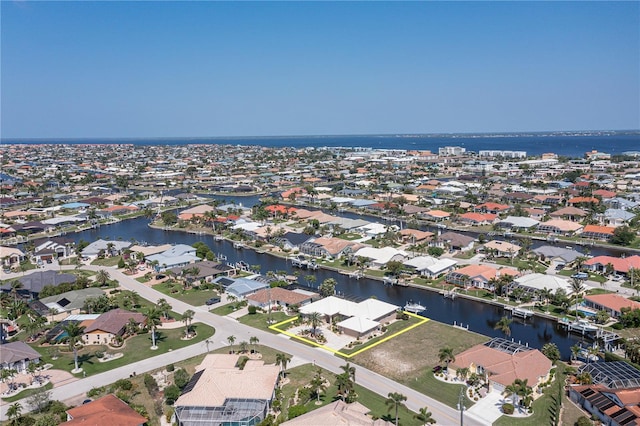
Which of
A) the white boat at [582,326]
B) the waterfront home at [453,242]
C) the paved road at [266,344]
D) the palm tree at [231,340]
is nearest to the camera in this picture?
the paved road at [266,344]

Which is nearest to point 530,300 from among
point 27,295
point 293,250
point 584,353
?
point 584,353

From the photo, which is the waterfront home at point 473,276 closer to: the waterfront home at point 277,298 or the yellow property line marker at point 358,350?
the yellow property line marker at point 358,350

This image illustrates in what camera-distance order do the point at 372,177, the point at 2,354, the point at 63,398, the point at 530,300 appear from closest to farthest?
the point at 63,398
the point at 2,354
the point at 530,300
the point at 372,177

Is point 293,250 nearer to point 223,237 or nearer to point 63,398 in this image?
point 223,237

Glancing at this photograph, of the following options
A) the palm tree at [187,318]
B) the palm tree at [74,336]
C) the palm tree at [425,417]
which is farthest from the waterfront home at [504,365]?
the palm tree at [74,336]

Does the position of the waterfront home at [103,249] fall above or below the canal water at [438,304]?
above

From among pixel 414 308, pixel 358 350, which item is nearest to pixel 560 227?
pixel 414 308

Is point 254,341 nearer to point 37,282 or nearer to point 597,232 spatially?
point 37,282
